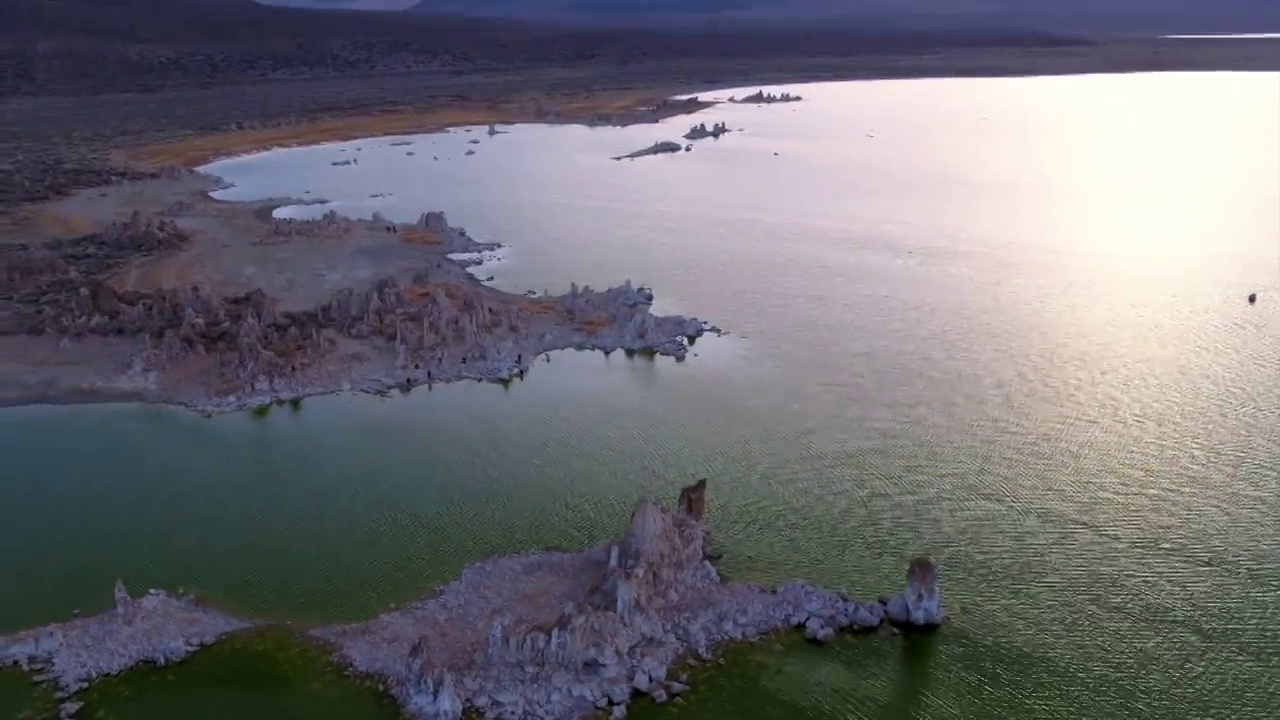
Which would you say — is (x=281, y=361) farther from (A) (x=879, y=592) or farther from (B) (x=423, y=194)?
(B) (x=423, y=194)

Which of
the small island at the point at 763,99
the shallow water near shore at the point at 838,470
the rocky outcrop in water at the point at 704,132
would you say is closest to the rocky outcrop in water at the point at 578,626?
the shallow water near shore at the point at 838,470

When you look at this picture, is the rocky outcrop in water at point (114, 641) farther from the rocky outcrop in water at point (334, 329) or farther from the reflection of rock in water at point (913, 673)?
the reflection of rock in water at point (913, 673)

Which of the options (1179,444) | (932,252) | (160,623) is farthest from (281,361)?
(932,252)

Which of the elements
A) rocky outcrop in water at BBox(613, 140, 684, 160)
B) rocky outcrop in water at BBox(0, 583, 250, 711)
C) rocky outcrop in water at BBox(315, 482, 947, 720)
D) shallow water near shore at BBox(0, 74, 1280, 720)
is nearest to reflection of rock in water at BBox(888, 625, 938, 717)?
shallow water near shore at BBox(0, 74, 1280, 720)

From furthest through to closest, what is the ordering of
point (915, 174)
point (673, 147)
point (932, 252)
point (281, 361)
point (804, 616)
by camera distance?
1. point (673, 147)
2. point (915, 174)
3. point (932, 252)
4. point (281, 361)
5. point (804, 616)

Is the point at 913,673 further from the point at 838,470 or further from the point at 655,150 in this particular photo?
the point at 655,150

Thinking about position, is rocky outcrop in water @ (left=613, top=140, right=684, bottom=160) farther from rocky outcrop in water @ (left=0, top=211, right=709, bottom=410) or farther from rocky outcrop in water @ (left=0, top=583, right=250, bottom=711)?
rocky outcrop in water @ (left=0, top=583, right=250, bottom=711)
